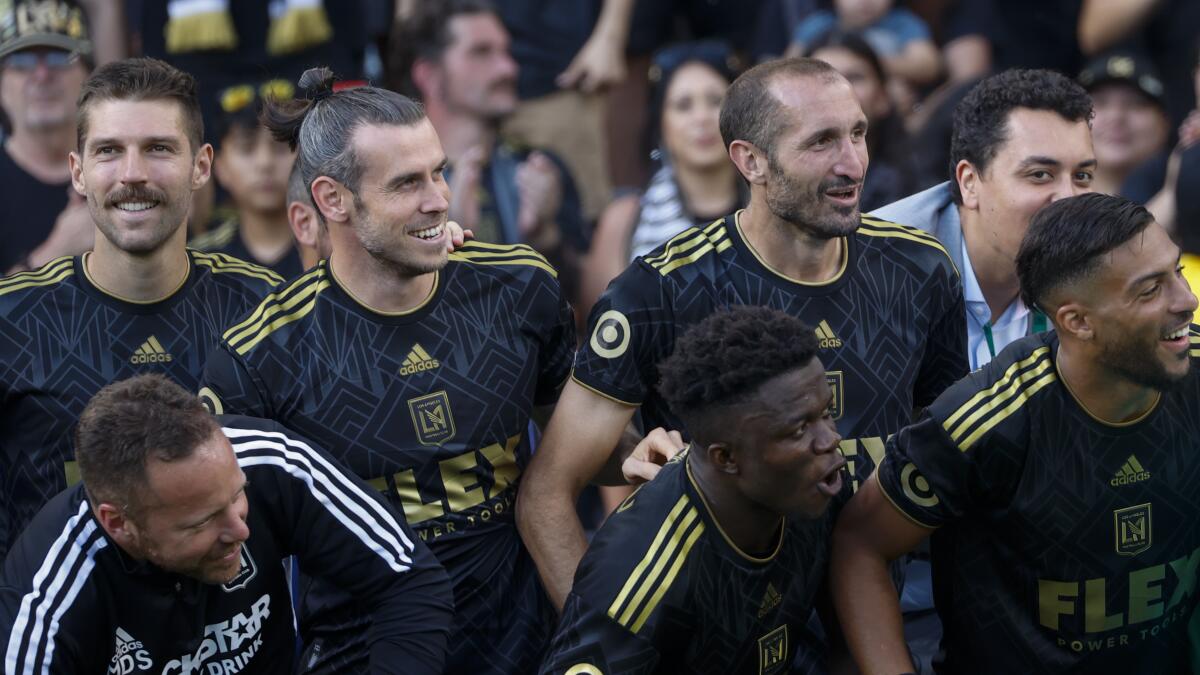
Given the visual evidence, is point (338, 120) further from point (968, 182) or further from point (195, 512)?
point (968, 182)

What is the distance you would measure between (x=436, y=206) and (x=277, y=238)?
2.98 m

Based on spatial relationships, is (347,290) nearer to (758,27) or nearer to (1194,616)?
(1194,616)

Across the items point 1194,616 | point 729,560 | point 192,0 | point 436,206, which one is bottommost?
point 1194,616

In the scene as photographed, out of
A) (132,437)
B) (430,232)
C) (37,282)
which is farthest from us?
(37,282)

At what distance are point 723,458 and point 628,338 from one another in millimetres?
671

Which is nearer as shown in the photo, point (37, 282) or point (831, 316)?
point (831, 316)

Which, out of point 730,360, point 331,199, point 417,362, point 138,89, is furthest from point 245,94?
point 730,360

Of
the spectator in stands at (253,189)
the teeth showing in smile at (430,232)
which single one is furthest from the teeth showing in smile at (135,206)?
the spectator in stands at (253,189)

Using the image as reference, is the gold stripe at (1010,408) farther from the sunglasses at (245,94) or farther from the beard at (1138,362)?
the sunglasses at (245,94)

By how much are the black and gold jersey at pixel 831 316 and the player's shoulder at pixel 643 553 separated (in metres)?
0.58

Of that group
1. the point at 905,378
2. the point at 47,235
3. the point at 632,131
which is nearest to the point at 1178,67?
the point at 632,131

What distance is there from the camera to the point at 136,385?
152 inches

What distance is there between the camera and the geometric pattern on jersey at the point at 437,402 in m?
4.40

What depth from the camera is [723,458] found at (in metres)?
3.85
